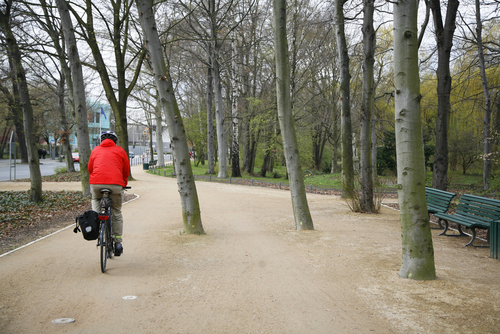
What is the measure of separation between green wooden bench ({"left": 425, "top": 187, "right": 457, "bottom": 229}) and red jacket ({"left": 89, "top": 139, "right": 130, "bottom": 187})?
688cm

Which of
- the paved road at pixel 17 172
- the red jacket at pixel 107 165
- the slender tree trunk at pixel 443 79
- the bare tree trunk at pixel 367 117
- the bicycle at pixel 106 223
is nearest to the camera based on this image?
the bicycle at pixel 106 223

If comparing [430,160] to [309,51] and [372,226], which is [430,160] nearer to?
[309,51]

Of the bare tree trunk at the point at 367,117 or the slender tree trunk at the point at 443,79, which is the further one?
the slender tree trunk at the point at 443,79

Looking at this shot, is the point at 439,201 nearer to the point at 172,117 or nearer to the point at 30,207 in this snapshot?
the point at 172,117

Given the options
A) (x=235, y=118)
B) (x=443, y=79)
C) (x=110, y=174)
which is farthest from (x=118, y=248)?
(x=235, y=118)

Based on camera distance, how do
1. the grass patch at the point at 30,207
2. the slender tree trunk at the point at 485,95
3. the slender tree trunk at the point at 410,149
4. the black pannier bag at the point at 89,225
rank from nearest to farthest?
1. the slender tree trunk at the point at 410,149
2. the black pannier bag at the point at 89,225
3. the grass patch at the point at 30,207
4. the slender tree trunk at the point at 485,95

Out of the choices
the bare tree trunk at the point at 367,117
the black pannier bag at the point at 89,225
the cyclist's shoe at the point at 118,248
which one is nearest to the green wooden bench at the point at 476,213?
the bare tree trunk at the point at 367,117

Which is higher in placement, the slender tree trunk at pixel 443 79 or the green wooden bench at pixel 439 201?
the slender tree trunk at pixel 443 79

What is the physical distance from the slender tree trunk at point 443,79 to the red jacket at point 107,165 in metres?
10.9

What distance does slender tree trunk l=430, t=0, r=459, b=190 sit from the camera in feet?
40.9

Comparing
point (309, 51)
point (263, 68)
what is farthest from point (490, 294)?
point (263, 68)

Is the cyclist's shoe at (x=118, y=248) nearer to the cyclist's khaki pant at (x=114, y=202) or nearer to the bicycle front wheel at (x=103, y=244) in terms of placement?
the cyclist's khaki pant at (x=114, y=202)

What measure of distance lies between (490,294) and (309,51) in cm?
2606

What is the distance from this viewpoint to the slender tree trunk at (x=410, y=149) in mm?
5039
